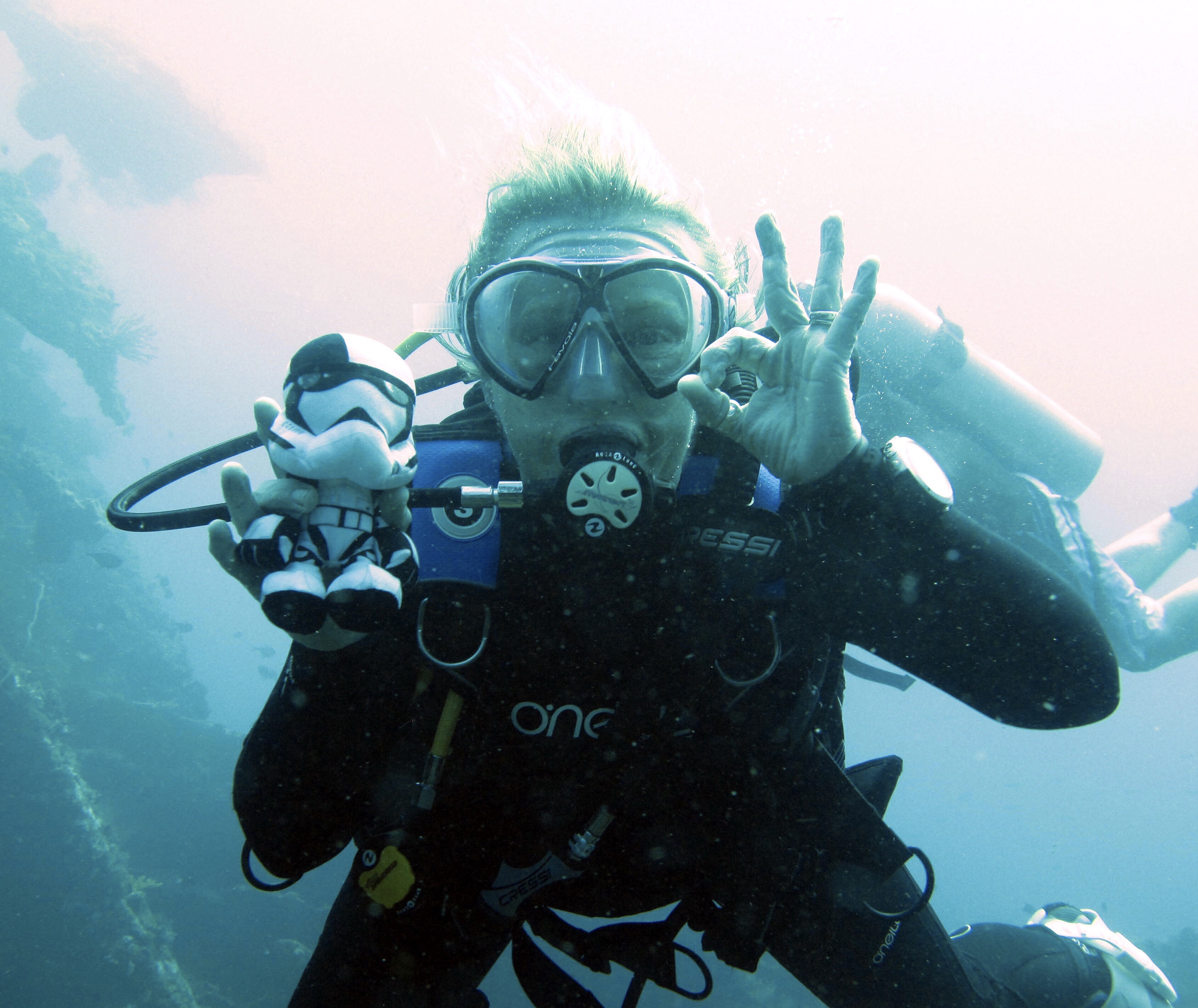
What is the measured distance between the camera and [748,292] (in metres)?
3.14

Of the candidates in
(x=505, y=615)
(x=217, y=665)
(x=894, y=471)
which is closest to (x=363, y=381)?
(x=505, y=615)

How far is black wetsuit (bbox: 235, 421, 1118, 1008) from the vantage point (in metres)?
1.92

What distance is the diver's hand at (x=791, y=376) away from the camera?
1.68 metres

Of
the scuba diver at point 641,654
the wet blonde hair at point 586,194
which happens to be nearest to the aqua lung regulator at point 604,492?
the scuba diver at point 641,654

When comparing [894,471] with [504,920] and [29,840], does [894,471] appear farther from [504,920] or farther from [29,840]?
[29,840]

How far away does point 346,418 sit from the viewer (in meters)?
1.25

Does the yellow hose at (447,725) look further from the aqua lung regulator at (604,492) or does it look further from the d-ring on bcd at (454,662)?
the aqua lung regulator at (604,492)

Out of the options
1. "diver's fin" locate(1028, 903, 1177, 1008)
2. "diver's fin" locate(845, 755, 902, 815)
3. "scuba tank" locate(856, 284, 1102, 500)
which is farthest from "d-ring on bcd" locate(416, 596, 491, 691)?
"scuba tank" locate(856, 284, 1102, 500)

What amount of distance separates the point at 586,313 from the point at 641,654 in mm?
1208

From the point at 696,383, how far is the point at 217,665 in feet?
400

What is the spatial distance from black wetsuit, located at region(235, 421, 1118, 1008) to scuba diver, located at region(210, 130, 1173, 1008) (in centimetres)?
1

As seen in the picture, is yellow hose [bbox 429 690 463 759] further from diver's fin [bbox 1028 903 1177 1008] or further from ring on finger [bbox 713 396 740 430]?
diver's fin [bbox 1028 903 1177 1008]

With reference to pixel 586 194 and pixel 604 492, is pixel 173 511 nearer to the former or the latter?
pixel 604 492

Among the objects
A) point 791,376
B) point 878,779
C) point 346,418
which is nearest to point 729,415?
point 791,376
